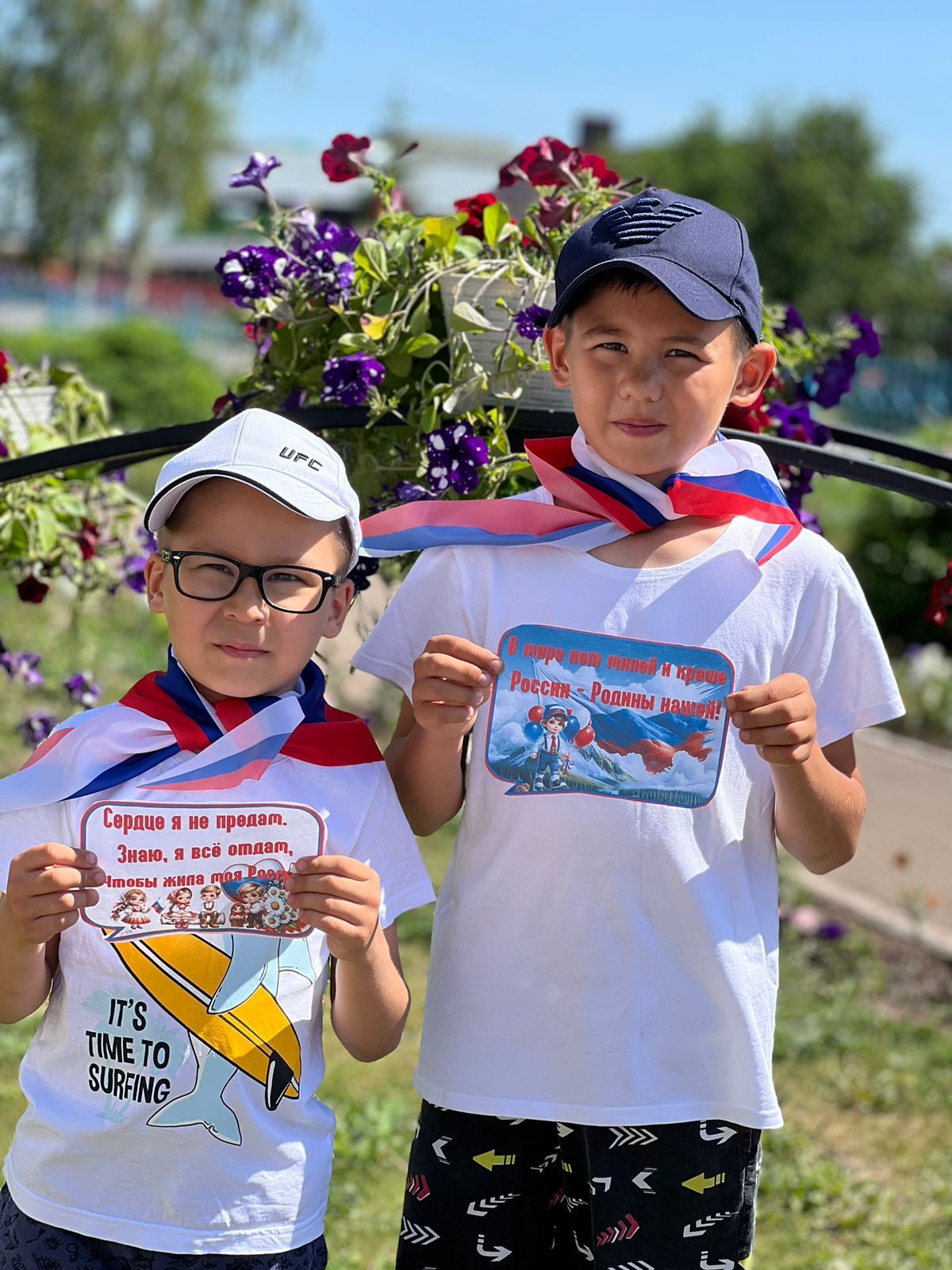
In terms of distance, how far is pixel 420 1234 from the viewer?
1.76 meters

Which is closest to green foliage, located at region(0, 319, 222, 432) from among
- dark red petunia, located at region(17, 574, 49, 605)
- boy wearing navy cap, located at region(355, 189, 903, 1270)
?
dark red petunia, located at region(17, 574, 49, 605)

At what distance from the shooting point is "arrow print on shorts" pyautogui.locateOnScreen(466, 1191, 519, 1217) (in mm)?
1743

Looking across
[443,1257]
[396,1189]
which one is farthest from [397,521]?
[396,1189]

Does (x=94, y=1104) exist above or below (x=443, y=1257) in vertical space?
above

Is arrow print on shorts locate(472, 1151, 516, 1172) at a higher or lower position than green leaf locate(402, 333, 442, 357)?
lower

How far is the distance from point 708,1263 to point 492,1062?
386 millimetres

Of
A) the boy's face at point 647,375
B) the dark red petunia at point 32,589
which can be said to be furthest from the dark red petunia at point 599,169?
the dark red petunia at point 32,589

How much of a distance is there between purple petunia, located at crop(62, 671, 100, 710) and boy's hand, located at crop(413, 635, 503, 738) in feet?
3.95

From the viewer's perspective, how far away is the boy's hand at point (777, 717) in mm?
1486

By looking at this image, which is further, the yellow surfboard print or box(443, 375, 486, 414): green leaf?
box(443, 375, 486, 414): green leaf

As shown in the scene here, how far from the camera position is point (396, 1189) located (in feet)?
9.84

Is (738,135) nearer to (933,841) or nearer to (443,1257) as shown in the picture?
(933,841)

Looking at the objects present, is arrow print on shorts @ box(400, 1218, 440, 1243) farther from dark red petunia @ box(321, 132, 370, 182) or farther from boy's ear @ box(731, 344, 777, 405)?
dark red petunia @ box(321, 132, 370, 182)

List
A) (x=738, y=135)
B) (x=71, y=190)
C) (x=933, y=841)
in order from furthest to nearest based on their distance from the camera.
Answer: (x=738, y=135)
(x=71, y=190)
(x=933, y=841)
